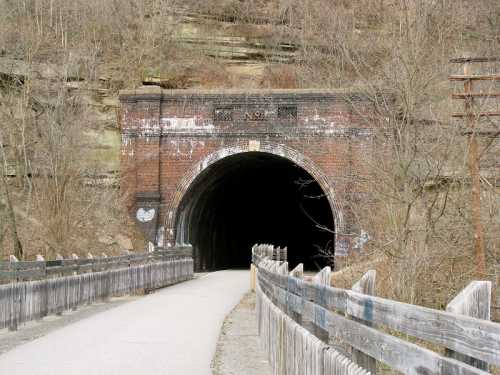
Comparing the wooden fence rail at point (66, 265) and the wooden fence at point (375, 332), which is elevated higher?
the wooden fence at point (375, 332)

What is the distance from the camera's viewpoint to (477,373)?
2449mm

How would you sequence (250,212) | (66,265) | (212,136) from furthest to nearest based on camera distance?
(250,212) → (212,136) → (66,265)

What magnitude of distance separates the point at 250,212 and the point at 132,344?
30833 mm

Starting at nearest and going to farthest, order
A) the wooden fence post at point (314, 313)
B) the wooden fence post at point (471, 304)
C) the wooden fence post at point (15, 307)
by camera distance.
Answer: the wooden fence post at point (471, 304)
the wooden fence post at point (314, 313)
the wooden fence post at point (15, 307)

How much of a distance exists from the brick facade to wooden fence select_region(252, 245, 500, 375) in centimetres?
1879

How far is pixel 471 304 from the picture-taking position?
298 cm

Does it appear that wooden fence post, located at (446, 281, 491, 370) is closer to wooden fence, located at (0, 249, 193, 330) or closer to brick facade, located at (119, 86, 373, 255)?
wooden fence, located at (0, 249, 193, 330)

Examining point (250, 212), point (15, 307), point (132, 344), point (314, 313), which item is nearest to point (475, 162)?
point (132, 344)

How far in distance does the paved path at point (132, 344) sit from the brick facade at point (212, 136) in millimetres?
11445

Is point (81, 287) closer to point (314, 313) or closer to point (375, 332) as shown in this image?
point (314, 313)

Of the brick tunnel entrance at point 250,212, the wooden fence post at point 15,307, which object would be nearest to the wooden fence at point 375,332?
the wooden fence post at point 15,307

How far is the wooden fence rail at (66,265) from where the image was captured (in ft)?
38.9

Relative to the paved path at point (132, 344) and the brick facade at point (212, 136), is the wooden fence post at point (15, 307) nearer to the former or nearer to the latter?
the paved path at point (132, 344)

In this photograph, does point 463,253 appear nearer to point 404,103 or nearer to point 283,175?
point 404,103
